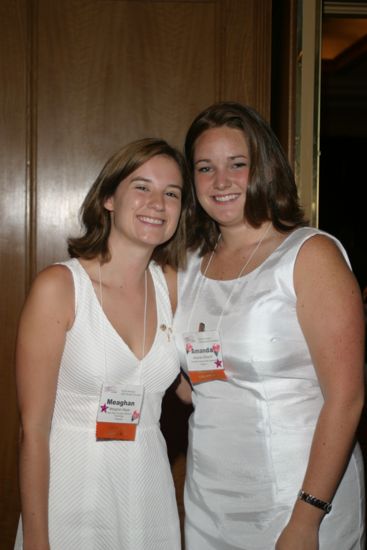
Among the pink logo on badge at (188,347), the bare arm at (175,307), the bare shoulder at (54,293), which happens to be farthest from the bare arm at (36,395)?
the bare arm at (175,307)

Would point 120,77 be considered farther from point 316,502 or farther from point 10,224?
point 316,502

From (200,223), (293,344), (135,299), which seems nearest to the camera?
(293,344)

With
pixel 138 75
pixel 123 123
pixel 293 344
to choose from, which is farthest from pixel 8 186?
pixel 293 344

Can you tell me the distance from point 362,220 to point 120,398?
2.55 m

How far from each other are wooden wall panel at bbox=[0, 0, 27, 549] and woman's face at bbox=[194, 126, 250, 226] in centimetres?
108

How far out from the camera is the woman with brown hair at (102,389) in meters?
1.75

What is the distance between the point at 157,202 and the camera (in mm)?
1967

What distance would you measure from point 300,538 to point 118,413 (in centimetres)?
59

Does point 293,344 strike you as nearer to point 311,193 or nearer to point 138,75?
point 311,193

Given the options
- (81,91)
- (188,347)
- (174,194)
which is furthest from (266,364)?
(81,91)

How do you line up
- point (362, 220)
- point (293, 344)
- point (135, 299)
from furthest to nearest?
point (362, 220) < point (135, 299) < point (293, 344)

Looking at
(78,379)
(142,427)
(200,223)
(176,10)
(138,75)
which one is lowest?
(142,427)

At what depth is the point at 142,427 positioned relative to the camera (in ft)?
6.10

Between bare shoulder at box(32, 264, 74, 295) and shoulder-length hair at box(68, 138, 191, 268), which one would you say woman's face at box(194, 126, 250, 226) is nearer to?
shoulder-length hair at box(68, 138, 191, 268)
